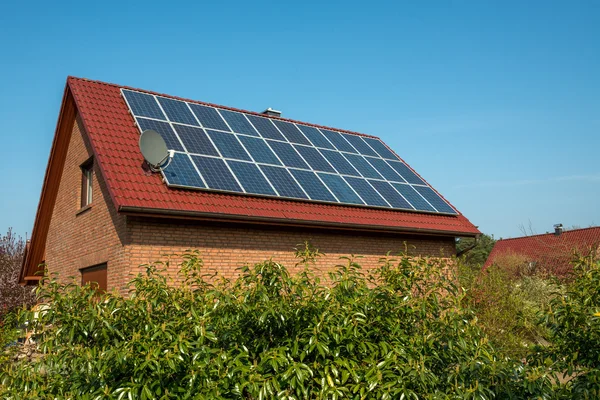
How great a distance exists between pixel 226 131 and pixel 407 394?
37.7 feet

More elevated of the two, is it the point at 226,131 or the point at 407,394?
the point at 226,131

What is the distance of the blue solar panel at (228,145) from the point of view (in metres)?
14.3

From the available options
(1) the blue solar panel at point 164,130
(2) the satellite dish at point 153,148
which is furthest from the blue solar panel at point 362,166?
(2) the satellite dish at point 153,148

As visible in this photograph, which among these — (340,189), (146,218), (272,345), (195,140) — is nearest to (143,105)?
(195,140)

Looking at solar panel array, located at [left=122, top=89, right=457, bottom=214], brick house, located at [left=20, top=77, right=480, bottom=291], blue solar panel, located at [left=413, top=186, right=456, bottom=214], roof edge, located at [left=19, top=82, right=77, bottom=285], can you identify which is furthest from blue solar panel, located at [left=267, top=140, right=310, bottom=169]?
roof edge, located at [left=19, top=82, right=77, bottom=285]

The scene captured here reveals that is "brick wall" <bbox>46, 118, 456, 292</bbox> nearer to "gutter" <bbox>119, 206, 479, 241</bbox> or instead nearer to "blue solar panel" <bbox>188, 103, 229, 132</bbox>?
"gutter" <bbox>119, 206, 479, 241</bbox>

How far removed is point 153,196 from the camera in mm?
11727

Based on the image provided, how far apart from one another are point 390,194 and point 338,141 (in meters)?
3.16

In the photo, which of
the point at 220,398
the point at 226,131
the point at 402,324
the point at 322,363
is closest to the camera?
the point at 220,398

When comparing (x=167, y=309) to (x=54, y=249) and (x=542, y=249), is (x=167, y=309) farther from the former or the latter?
(x=542, y=249)

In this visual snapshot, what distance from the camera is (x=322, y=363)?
213 inches

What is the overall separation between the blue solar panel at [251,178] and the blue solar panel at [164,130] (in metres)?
1.38

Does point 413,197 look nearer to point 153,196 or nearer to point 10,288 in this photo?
point 153,196

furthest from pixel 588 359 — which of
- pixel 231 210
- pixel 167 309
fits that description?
pixel 231 210
